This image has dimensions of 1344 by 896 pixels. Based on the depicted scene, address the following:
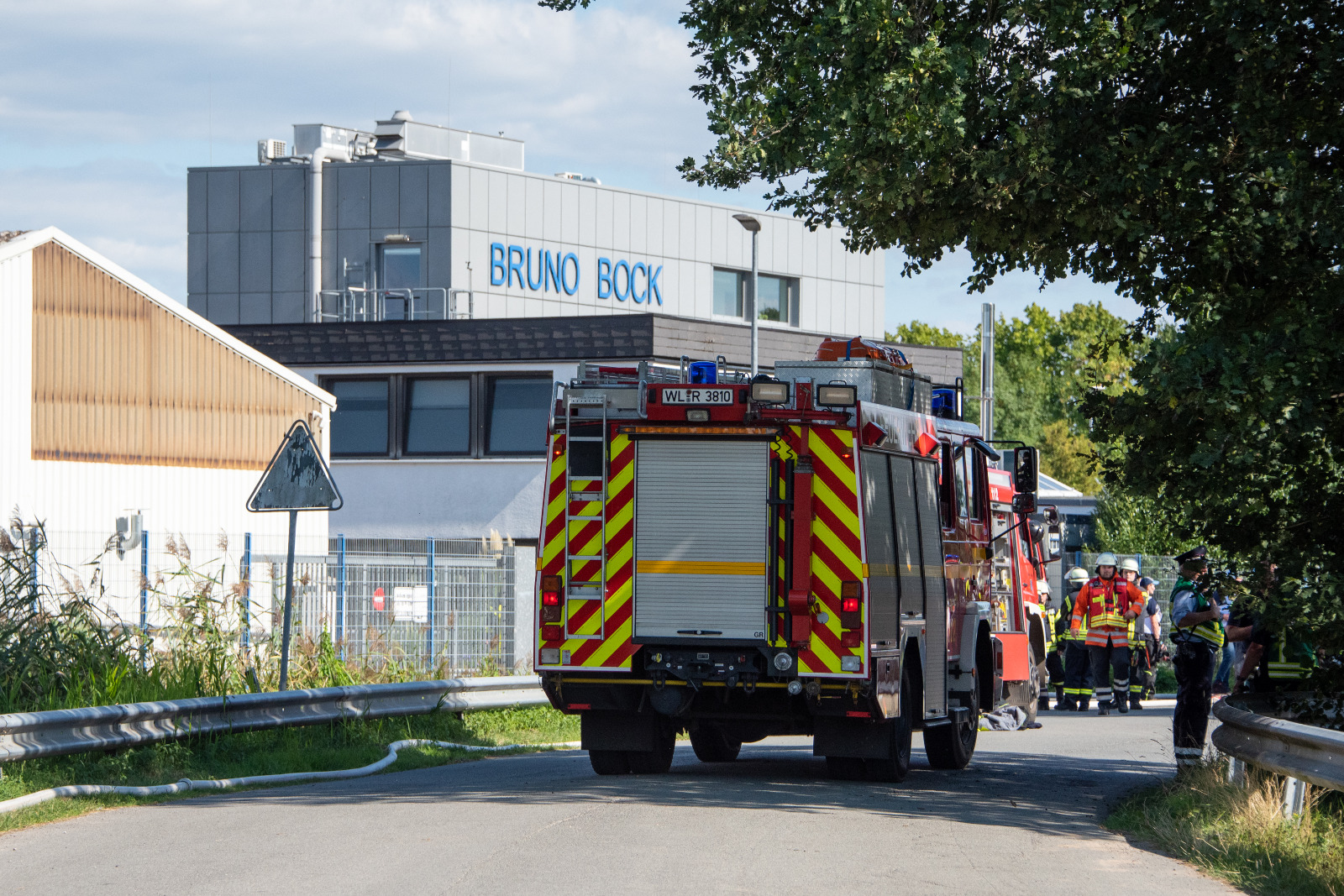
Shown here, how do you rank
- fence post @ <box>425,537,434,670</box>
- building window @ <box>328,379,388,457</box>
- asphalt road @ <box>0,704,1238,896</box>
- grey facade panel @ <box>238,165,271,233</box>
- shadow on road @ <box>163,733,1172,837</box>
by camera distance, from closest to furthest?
1. asphalt road @ <box>0,704,1238,896</box>
2. shadow on road @ <box>163,733,1172,837</box>
3. fence post @ <box>425,537,434,670</box>
4. building window @ <box>328,379,388,457</box>
5. grey facade panel @ <box>238,165,271,233</box>

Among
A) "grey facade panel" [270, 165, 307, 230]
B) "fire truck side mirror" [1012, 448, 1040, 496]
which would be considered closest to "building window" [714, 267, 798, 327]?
"grey facade panel" [270, 165, 307, 230]

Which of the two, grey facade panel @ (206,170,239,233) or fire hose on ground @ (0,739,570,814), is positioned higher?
grey facade panel @ (206,170,239,233)

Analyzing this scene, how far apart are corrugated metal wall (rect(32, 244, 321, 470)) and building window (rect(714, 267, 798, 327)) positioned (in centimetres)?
2220

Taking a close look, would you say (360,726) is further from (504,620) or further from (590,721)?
(504,620)

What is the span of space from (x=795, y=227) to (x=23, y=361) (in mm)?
28188

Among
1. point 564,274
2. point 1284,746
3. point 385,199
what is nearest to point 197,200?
point 385,199

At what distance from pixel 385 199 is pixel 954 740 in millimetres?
40206

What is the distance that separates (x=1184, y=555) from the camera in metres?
12.8

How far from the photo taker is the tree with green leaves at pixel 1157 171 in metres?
10.2

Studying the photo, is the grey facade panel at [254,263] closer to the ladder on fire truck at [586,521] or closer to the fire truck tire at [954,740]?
the fire truck tire at [954,740]

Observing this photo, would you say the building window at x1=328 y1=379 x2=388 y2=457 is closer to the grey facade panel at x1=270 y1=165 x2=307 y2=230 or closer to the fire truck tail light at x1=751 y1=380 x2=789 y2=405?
the grey facade panel at x1=270 y1=165 x2=307 y2=230

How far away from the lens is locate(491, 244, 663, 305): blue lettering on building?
51.7 meters

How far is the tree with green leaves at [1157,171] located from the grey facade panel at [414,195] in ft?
129

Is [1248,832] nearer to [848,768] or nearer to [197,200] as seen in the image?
[848,768]
